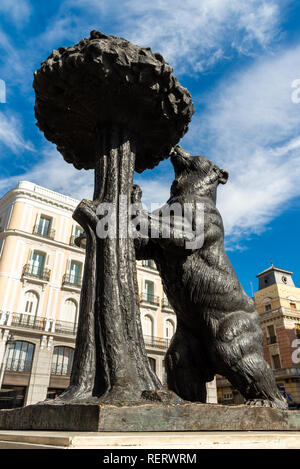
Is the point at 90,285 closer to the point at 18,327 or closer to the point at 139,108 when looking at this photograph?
the point at 139,108

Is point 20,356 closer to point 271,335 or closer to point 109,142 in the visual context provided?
point 109,142

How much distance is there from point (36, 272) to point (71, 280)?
230 cm

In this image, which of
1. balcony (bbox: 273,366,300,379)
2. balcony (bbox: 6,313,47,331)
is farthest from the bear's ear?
balcony (bbox: 273,366,300,379)

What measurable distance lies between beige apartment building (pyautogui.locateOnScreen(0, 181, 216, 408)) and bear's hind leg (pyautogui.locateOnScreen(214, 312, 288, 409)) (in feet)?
55.4

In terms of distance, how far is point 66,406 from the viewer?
1814 millimetres

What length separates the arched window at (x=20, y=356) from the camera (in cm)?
1820

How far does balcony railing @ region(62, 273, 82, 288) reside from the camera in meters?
22.1

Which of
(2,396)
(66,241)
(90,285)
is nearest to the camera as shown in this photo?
(90,285)

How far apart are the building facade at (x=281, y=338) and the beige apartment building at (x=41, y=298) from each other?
7.70 metres

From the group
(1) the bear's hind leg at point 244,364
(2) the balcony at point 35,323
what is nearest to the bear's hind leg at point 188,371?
(1) the bear's hind leg at point 244,364

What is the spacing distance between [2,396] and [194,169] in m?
18.7

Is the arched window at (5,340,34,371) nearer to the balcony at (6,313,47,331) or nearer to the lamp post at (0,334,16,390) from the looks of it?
the lamp post at (0,334,16,390)

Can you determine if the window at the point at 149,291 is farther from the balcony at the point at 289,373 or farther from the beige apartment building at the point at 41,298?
the balcony at the point at 289,373
